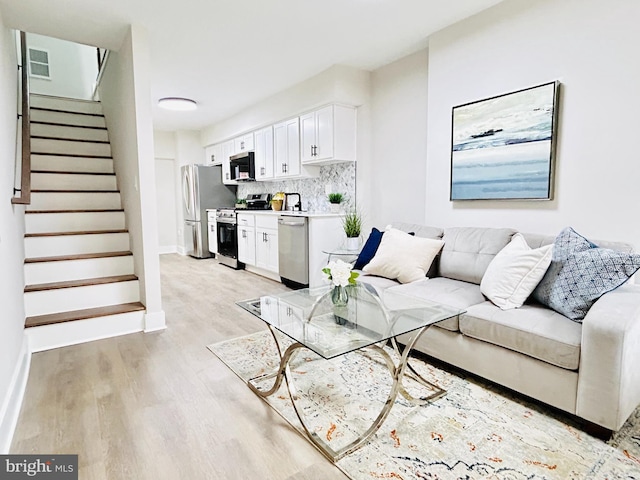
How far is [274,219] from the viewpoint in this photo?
4.85 metres

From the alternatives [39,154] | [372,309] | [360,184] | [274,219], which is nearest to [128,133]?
[39,154]

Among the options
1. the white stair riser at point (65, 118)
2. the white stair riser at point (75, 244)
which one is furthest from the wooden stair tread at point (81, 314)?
the white stair riser at point (65, 118)

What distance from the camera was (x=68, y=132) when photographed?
187 inches

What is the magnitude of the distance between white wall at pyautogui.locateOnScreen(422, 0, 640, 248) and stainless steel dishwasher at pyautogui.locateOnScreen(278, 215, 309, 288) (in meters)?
1.85

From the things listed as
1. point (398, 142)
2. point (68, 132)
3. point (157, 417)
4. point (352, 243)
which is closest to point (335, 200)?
point (352, 243)

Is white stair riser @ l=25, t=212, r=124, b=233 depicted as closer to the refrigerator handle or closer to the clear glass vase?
the clear glass vase

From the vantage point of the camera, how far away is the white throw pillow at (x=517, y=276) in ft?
6.93

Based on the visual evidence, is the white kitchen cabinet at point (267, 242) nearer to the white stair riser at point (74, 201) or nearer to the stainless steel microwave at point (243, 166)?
the stainless steel microwave at point (243, 166)

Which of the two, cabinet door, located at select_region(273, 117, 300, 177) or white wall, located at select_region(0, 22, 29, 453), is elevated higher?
cabinet door, located at select_region(273, 117, 300, 177)

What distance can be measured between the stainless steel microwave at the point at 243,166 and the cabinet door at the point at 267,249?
3.73 feet

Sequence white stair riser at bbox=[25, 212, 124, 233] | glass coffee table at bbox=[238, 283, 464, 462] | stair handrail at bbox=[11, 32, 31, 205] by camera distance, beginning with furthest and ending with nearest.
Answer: white stair riser at bbox=[25, 212, 124, 233]
stair handrail at bbox=[11, 32, 31, 205]
glass coffee table at bbox=[238, 283, 464, 462]

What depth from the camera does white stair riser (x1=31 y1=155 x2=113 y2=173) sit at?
4.17 metres

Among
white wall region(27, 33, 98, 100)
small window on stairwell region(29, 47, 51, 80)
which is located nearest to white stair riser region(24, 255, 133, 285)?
white wall region(27, 33, 98, 100)

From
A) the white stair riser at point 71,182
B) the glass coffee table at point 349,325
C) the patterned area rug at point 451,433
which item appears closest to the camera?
the patterned area rug at point 451,433
